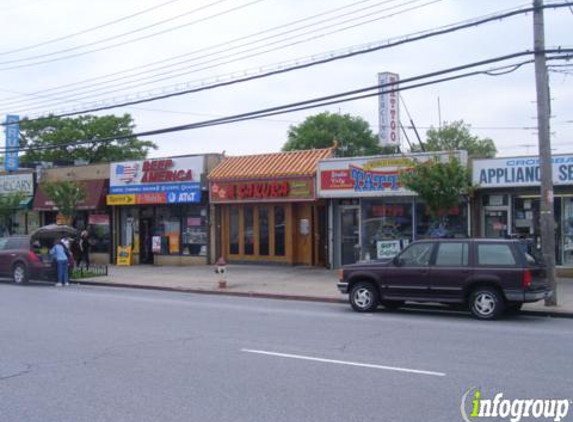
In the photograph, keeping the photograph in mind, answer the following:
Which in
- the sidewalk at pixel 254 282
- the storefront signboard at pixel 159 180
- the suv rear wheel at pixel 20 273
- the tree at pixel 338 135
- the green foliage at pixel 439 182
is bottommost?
the sidewalk at pixel 254 282

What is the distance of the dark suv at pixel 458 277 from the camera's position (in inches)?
521

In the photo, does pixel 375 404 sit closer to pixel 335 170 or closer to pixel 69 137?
pixel 335 170

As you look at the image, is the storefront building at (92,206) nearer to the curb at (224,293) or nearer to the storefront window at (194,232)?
the storefront window at (194,232)

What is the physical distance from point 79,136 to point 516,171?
45.1 m

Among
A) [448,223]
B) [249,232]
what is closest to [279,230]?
[249,232]

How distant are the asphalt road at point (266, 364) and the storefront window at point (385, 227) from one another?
7.50 meters

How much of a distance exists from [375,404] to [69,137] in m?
54.2

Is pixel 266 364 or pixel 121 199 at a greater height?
pixel 121 199

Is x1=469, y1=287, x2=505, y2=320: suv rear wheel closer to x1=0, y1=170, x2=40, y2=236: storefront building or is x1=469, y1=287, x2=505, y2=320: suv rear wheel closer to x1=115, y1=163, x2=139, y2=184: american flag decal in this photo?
x1=115, y1=163, x2=139, y2=184: american flag decal

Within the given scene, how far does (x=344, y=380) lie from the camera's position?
25.9ft

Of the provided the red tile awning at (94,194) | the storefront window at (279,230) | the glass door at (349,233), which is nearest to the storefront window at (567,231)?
the glass door at (349,233)

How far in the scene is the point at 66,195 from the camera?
86.6 ft

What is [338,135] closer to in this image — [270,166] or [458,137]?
[458,137]

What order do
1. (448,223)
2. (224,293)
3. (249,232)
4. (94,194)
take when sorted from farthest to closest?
(94,194)
(249,232)
(448,223)
(224,293)
